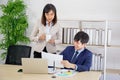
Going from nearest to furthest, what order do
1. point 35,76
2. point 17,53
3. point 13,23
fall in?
point 35,76, point 17,53, point 13,23

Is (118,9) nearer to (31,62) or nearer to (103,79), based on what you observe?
(103,79)

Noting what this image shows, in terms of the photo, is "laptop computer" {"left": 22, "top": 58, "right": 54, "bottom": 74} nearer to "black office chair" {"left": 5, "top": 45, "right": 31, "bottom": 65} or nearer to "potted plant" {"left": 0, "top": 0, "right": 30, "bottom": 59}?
"black office chair" {"left": 5, "top": 45, "right": 31, "bottom": 65}

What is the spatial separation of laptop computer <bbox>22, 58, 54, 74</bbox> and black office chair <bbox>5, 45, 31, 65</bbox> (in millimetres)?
670

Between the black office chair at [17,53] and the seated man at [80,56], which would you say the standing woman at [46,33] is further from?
the seated man at [80,56]

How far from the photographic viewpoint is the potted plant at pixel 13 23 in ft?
15.0

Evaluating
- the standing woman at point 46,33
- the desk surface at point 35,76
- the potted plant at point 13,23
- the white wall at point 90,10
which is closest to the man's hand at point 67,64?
the desk surface at point 35,76

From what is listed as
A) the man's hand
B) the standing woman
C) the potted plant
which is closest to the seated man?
the man's hand

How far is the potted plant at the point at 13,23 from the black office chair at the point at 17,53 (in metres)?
1.21

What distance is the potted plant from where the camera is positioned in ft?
15.0

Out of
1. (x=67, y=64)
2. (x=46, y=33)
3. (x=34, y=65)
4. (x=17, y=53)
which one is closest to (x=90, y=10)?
(x=46, y=33)

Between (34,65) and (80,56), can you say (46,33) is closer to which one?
(80,56)

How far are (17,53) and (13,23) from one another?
55.8 inches

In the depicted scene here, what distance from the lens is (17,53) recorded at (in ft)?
11.0

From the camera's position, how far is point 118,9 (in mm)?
4391
